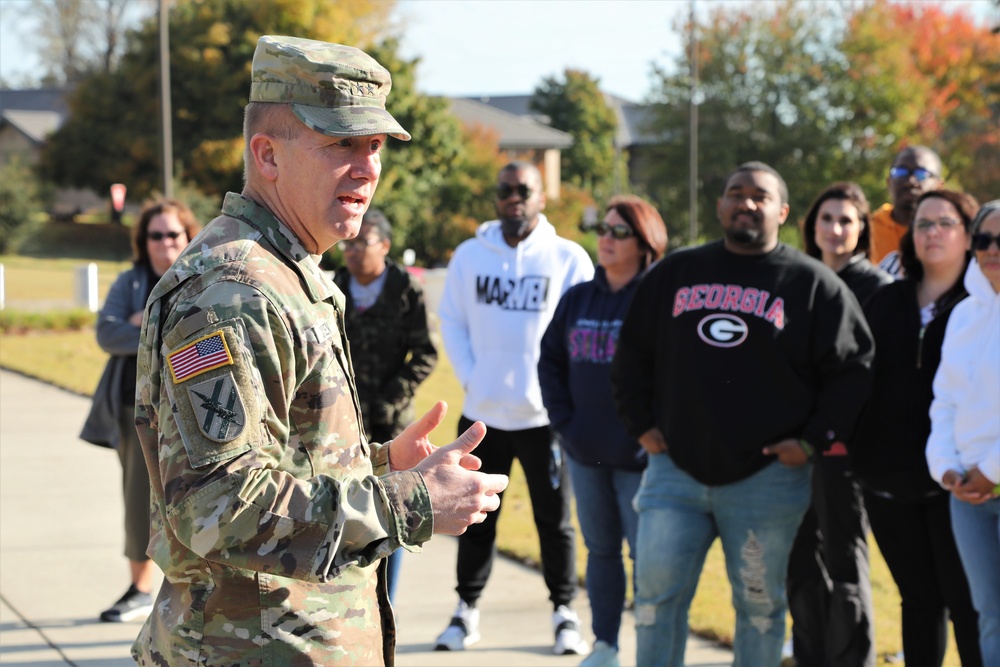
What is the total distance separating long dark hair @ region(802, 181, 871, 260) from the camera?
5363mm

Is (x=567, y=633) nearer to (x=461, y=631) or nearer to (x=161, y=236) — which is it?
(x=461, y=631)

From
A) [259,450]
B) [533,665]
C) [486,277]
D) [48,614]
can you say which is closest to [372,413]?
[486,277]

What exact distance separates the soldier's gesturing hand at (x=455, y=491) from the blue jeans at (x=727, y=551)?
213 centimetres

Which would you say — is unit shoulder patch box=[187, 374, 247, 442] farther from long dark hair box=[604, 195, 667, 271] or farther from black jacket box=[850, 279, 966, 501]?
long dark hair box=[604, 195, 667, 271]

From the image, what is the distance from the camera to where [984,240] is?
4.09 meters

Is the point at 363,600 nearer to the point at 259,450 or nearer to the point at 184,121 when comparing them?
the point at 259,450

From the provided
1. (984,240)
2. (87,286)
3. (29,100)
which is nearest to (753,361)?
(984,240)

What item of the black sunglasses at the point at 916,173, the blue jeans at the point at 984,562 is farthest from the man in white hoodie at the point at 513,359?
the blue jeans at the point at 984,562

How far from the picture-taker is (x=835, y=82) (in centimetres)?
4250

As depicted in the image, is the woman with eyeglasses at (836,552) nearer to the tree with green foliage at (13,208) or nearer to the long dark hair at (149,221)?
the long dark hair at (149,221)

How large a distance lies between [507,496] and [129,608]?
3.29 m

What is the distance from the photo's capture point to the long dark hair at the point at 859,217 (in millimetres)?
5363

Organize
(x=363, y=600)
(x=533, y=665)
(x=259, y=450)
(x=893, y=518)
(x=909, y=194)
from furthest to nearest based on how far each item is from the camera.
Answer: (x=909, y=194) < (x=533, y=665) < (x=893, y=518) < (x=363, y=600) < (x=259, y=450)

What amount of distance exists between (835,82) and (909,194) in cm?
3900
